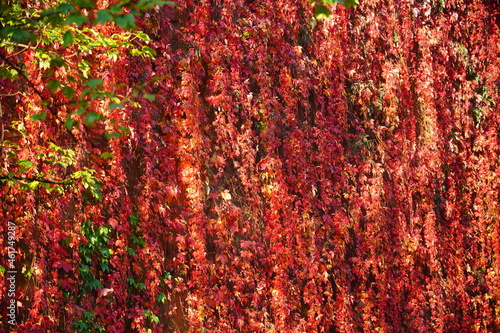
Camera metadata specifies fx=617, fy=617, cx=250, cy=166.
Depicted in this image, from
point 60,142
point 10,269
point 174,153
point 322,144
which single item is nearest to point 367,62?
point 322,144

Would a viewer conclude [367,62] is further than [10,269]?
Yes

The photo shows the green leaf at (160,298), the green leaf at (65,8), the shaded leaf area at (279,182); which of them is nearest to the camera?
the green leaf at (65,8)

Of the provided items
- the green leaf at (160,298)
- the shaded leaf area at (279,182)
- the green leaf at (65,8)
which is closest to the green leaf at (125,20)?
the green leaf at (65,8)

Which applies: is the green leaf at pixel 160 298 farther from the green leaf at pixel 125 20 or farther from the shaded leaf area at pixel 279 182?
the green leaf at pixel 125 20

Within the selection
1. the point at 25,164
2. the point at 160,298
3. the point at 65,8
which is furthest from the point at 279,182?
the point at 65,8

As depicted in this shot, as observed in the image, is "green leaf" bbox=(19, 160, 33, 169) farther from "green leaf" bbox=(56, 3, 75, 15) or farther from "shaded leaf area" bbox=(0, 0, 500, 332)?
"green leaf" bbox=(56, 3, 75, 15)

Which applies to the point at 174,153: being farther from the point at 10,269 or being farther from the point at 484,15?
the point at 484,15

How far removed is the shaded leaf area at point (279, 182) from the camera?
11.3 ft

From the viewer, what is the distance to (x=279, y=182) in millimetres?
4617

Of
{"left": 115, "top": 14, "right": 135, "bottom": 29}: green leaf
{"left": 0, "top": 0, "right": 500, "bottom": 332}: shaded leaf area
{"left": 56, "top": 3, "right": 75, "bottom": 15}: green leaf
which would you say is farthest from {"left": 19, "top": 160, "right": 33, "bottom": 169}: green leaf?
{"left": 115, "top": 14, "right": 135, "bottom": 29}: green leaf

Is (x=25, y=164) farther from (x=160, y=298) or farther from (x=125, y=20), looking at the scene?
(x=125, y=20)

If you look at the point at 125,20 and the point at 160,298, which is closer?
the point at 125,20

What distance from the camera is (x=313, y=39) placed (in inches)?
209

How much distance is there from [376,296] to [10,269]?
3.27m
